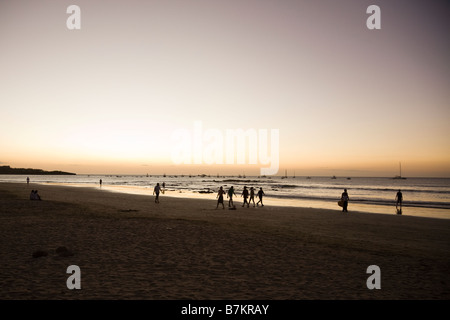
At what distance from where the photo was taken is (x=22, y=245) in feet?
A: 36.8

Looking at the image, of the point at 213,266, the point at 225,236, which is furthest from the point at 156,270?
the point at 225,236

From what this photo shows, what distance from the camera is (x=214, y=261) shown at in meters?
9.88

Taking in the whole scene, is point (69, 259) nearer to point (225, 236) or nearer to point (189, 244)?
point (189, 244)

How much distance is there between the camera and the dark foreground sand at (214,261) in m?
7.28

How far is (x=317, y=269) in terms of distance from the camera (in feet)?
30.4

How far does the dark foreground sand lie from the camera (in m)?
7.28

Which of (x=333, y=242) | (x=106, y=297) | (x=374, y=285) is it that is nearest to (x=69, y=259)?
(x=106, y=297)
